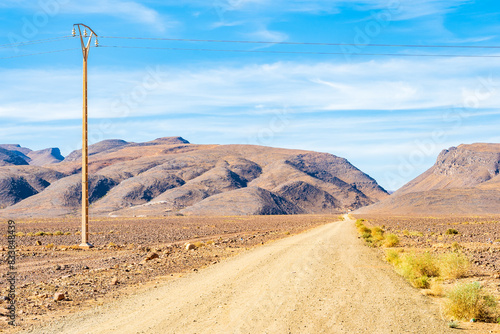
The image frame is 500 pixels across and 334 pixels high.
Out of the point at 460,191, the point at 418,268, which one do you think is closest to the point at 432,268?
the point at 418,268

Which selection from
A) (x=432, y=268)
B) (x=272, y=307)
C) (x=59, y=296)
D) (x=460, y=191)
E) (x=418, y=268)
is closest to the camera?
(x=272, y=307)

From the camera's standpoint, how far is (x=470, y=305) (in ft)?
33.3

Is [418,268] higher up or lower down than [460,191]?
lower down

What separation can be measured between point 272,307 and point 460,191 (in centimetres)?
→ 14393

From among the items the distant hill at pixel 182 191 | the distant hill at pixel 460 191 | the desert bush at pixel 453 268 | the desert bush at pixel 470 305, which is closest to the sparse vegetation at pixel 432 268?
the desert bush at pixel 453 268

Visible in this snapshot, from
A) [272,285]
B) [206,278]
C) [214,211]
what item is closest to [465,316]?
[272,285]

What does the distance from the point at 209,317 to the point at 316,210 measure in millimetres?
154637

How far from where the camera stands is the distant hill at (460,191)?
429ft

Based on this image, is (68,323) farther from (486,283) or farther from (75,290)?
(486,283)

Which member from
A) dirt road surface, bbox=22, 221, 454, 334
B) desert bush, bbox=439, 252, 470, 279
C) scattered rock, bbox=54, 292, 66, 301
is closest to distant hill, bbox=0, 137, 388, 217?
dirt road surface, bbox=22, 221, 454, 334

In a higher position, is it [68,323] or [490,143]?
[490,143]

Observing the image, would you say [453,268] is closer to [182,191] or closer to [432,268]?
[432,268]

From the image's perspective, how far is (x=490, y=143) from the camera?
19712 cm

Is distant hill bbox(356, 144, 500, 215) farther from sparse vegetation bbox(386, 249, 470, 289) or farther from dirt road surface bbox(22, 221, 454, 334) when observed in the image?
dirt road surface bbox(22, 221, 454, 334)
